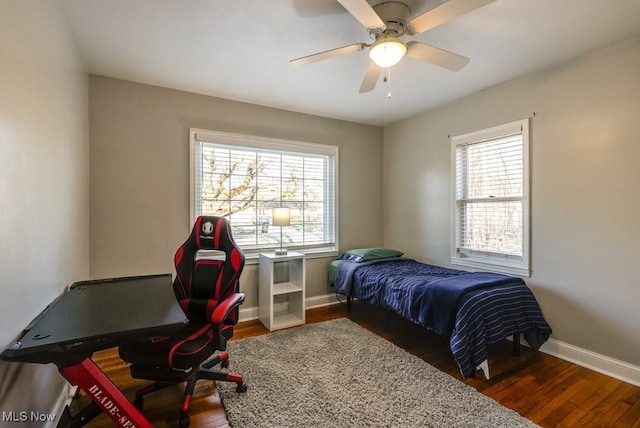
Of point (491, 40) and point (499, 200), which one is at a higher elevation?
point (491, 40)

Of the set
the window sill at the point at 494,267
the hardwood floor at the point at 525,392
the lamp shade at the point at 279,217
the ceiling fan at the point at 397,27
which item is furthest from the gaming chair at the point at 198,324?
the window sill at the point at 494,267

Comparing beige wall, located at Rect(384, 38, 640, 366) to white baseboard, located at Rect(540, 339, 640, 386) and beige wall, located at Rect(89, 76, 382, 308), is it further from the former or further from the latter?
beige wall, located at Rect(89, 76, 382, 308)

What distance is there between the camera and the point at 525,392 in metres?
2.07

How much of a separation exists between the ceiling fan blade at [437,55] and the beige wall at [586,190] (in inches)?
50.1

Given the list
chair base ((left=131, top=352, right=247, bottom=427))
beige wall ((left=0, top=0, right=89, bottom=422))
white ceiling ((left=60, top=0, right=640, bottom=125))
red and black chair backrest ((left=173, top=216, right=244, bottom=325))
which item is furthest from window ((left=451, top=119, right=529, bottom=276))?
beige wall ((left=0, top=0, right=89, bottom=422))

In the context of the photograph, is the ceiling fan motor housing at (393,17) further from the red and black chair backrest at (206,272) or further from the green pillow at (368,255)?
the green pillow at (368,255)

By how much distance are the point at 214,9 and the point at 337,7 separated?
0.76 meters

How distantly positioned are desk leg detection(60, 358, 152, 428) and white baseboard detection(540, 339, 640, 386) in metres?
3.07

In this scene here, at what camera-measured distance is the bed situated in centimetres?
218

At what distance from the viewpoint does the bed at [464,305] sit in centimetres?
218

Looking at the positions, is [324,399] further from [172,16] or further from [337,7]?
[172,16]

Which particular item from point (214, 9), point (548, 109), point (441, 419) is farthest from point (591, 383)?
point (214, 9)

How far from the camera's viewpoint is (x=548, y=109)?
2.62 metres

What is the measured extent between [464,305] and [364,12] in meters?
2.04
